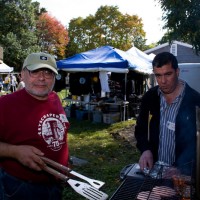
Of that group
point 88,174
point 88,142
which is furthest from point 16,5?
point 88,174

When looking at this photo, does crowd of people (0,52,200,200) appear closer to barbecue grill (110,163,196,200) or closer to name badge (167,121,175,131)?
name badge (167,121,175,131)

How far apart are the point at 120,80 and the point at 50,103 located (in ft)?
35.2

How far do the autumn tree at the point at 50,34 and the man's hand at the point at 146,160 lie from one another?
40.7 metres

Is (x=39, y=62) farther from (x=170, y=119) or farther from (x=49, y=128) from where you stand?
(x=170, y=119)

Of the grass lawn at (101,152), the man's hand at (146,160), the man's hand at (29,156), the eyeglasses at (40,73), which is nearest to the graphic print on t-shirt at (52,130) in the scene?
the man's hand at (29,156)

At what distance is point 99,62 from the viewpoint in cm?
1036

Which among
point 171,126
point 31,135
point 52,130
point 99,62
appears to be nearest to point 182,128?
point 171,126

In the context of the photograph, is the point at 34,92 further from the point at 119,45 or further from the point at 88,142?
the point at 119,45

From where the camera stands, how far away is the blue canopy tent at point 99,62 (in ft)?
32.9

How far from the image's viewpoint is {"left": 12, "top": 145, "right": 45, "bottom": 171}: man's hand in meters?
1.95

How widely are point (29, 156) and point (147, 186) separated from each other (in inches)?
34.3

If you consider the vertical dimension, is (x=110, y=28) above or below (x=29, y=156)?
above

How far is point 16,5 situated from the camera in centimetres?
3359

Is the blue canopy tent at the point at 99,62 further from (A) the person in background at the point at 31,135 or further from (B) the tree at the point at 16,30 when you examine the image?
(B) the tree at the point at 16,30
